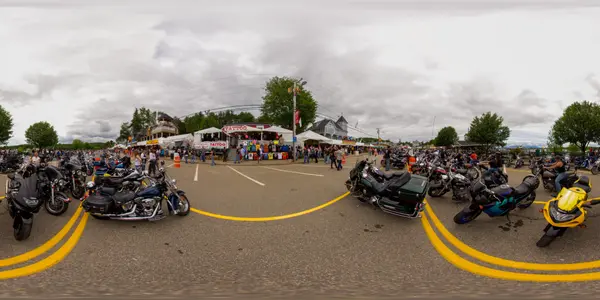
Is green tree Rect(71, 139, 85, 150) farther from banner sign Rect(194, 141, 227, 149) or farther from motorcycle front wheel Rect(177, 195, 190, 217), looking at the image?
motorcycle front wheel Rect(177, 195, 190, 217)

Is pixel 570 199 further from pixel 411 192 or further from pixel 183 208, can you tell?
pixel 183 208

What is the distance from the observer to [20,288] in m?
2.32

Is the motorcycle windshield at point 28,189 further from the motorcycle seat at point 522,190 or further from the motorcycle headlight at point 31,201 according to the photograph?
the motorcycle seat at point 522,190

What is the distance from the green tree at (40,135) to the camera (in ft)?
181

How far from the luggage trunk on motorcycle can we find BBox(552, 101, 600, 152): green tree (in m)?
32.3

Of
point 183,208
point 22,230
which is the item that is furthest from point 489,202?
point 22,230

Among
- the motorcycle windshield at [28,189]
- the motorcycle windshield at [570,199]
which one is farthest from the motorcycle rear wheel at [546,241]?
the motorcycle windshield at [28,189]

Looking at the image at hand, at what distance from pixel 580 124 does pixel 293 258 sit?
36.2 meters

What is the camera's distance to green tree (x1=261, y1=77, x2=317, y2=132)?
1431 inches

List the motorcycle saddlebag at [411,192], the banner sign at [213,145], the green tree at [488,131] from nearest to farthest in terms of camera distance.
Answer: the motorcycle saddlebag at [411,192], the banner sign at [213,145], the green tree at [488,131]

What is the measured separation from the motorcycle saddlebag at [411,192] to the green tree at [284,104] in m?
32.6

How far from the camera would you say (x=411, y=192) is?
4062mm

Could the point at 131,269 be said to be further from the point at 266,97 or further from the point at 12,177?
the point at 266,97

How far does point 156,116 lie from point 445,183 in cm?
7034
